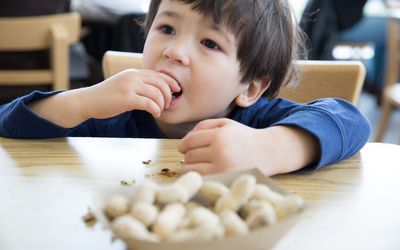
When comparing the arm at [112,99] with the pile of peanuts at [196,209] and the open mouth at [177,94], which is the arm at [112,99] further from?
the pile of peanuts at [196,209]

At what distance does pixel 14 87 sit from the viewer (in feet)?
7.54

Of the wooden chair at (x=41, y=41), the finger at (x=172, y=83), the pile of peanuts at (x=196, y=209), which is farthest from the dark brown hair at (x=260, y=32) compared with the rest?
Answer: the wooden chair at (x=41, y=41)

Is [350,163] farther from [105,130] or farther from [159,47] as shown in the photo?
[105,130]

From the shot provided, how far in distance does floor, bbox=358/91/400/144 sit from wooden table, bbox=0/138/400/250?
257 centimetres

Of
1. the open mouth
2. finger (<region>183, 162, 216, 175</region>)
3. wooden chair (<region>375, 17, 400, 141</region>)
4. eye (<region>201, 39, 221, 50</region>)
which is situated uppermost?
eye (<region>201, 39, 221, 50</region>)

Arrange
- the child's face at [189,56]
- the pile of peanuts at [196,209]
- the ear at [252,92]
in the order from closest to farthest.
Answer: the pile of peanuts at [196,209] < the child's face at [189,56] < the ear at [252,92]

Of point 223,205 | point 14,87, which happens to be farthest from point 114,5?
point 223,205

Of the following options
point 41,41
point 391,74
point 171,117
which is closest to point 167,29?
point 171,117

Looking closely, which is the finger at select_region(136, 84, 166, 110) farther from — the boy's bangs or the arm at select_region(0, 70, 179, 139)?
the boy's bangs

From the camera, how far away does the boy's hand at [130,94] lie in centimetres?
81

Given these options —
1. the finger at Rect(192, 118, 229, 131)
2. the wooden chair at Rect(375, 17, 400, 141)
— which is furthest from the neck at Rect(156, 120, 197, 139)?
the wooden chair at Rect(375, 17, 400, 141)

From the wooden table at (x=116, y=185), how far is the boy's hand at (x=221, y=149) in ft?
0.15

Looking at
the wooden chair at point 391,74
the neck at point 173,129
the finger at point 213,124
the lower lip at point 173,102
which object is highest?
the finger at point 213,124

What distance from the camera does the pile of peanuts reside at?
43cm
